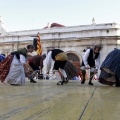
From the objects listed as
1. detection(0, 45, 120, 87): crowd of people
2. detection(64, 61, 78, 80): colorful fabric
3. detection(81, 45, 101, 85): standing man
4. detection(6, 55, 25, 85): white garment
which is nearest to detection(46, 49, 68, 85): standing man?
detection(0, 45, 120, 87): crowd of people

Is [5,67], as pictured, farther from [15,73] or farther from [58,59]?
[58,59]

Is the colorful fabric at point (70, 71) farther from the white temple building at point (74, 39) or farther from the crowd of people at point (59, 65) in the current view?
the white temple building at point (74, 39)

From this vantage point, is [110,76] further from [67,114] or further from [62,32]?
[62,32]

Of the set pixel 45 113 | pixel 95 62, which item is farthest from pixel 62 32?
pixel 45 113

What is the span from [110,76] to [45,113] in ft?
16.1

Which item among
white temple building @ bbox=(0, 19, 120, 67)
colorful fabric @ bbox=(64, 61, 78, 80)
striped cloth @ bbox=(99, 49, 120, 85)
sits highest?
white temple building @ bbox=(0, 19, 120, 67)

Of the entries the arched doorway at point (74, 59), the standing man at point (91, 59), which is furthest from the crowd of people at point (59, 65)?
the arched doorway at point (74, 59)

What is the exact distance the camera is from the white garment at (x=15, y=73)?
684 centimetres

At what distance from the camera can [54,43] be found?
2328 centimetres

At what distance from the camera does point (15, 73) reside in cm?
689

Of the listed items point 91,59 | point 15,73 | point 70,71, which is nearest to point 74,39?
point 70,71

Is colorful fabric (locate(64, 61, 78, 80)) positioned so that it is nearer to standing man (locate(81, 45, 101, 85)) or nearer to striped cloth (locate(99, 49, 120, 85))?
standing man (locate(81, 45, 101, 85))

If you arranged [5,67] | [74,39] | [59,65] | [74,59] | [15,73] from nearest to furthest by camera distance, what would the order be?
1. [15,73]
2. [5,67]
3. [59,65]
4. [74,39]
5. [74,59]

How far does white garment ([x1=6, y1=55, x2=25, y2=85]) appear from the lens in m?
6.84
